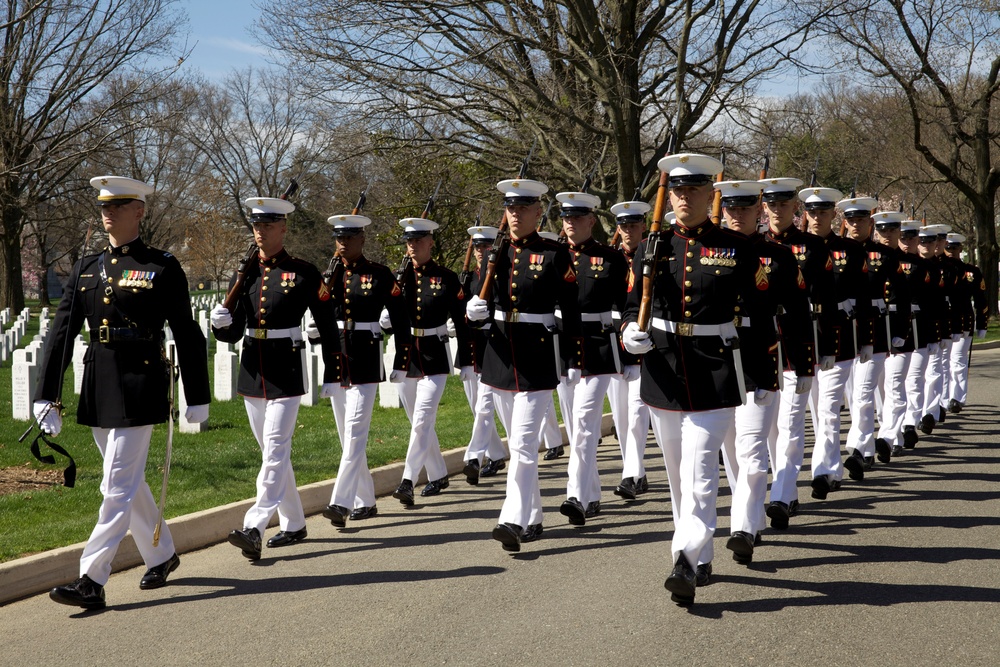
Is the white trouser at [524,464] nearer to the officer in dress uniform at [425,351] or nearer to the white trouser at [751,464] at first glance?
the white trouser at [751,464]

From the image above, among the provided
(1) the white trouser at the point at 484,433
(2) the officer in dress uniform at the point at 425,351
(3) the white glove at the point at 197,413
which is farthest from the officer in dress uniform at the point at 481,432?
(3) the white glove at the point at 197,413

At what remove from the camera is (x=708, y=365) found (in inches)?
219

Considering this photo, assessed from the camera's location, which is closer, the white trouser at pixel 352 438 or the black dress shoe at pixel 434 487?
the white trouser at pixel 352 438

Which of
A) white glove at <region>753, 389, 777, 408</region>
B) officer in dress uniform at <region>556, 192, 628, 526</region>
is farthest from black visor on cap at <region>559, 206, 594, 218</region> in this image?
white glove at <region>753, 389, 777, 408</region>

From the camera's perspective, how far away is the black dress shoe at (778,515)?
697 cm

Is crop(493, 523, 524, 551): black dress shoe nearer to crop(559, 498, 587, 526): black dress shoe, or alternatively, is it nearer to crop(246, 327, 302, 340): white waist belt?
crop(559, 498, 587, 526): black dress shoe

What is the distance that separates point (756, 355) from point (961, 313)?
338 inches

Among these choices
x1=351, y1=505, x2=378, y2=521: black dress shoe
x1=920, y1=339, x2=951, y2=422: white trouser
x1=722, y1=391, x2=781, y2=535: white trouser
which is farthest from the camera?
x1=920, y1=339, x2=951, y2=422: white trouser

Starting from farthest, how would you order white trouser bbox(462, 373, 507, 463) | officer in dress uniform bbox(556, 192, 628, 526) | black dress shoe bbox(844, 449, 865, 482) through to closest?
white trouser bbox(462, 373, 507, 463), black dress shoe bbox(844, 449, 865, 482), officer in dress uniform bbox(556, 192, 628, 526)

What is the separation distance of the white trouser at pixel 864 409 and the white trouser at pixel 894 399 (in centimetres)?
79

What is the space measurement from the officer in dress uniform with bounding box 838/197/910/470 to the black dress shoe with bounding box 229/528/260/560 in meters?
5.43

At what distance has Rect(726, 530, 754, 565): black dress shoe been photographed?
19.5ft

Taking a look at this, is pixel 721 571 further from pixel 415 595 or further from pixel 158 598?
pixel 158 598

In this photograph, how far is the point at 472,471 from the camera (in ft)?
30.1
